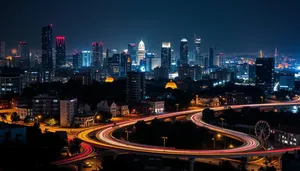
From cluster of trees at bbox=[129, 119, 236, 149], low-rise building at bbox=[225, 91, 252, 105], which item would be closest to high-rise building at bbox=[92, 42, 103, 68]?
low-rise building at bbox=[225, 91, 252, 105]

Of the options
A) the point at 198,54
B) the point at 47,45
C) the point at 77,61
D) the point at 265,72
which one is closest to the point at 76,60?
the point at 77,61

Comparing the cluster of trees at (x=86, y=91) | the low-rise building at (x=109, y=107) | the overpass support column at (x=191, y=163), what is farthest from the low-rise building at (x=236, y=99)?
the overpass support column at (x=191, y=163)

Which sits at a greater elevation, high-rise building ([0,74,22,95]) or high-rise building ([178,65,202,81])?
high-rise building ([178,65,202,81])

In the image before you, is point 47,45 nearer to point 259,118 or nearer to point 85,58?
point 85,58

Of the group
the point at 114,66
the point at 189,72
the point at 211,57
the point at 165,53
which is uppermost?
the point at 165,53

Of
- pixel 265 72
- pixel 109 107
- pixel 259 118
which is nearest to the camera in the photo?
pixel 109 107

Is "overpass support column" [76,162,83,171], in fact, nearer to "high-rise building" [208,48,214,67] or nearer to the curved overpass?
the curved overpass
